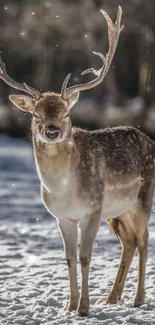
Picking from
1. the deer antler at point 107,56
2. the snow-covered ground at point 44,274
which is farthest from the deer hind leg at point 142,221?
the deer antler at point 107,56

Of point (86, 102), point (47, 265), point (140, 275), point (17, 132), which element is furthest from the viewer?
point (86, 102)

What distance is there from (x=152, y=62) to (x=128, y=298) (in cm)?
2012

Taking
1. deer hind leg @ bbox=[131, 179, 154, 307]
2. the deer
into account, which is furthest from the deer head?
deer hind leg @ bbox=[131, 179, 154, 307]

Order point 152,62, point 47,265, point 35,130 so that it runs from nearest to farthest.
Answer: point 35,130
point 47,265
point 152,62

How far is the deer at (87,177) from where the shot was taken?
6617 millimetres

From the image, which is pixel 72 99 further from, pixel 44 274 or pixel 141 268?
pixel 44 274

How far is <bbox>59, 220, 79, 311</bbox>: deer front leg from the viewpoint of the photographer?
693 cm

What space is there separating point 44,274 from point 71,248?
1.65 meters

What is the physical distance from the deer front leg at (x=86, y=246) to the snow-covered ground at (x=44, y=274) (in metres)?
0.10

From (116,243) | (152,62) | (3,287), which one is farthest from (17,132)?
(3,287)

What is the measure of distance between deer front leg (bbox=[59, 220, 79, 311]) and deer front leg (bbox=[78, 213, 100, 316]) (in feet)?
0.62

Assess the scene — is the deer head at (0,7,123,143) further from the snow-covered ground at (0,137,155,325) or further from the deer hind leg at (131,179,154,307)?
the snow-covered ground at (0,137,155,325)

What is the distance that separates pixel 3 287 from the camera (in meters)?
7.88

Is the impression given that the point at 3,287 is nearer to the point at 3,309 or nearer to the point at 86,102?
the point at 3,309
